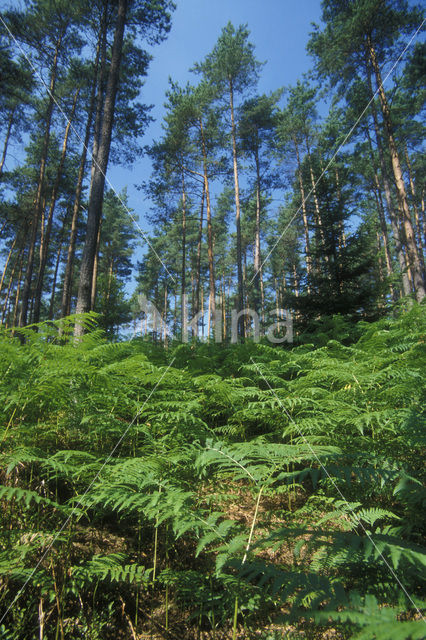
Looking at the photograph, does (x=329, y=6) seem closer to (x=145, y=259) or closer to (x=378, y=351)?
(x=378, y=351)

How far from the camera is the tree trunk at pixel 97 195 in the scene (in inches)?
203

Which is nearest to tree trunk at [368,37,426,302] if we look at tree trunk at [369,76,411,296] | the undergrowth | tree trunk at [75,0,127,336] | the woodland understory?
the woodland understory

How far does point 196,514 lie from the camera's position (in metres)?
1.74

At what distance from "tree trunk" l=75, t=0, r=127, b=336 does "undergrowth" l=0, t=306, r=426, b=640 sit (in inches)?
84.2

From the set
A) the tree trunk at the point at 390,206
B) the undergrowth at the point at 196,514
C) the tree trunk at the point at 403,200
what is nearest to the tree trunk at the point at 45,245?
the undergrowth at the point at 196,514

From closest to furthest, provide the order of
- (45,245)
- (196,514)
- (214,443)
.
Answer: (196,514)
(214,443)
(45,245)

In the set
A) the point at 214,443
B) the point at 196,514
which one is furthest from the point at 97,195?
the point at 196,514

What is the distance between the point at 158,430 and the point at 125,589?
43.7 inches

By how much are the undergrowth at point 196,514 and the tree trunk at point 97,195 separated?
2.14m

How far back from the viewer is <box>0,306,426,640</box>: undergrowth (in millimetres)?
1434

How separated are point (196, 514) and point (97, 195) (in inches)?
234

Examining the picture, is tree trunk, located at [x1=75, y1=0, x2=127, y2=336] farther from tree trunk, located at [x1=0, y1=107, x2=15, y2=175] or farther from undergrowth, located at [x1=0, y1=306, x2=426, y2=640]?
tree trunk, located at [x1=0, y1=107, x2=15, y2=175]

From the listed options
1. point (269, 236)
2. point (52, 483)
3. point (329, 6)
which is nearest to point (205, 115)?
point (329, 6)

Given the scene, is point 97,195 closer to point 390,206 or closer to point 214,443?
point 214,443
